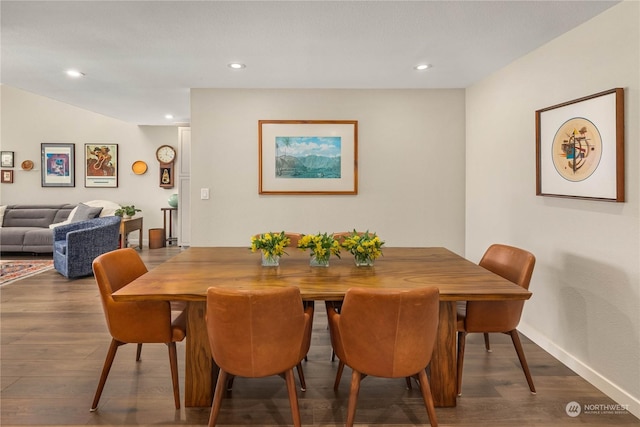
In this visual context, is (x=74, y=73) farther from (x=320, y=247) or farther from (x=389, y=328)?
(x=389, y=328)

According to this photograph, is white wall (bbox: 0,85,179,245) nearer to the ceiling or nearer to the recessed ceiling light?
the ceiling

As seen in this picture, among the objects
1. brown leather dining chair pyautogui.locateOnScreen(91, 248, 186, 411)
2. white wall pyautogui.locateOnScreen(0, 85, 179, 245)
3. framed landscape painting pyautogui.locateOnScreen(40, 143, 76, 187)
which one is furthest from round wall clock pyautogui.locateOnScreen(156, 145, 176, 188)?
brown leather dining chair pyautogui.locateOnScreen(91, 248, 186, 411)

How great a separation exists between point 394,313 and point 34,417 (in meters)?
1.93

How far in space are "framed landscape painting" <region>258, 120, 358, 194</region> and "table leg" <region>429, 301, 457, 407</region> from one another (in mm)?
2146

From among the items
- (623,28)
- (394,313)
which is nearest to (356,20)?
(623,28)

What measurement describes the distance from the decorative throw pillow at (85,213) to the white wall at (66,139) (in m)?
0.86

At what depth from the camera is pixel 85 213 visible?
6.59 m

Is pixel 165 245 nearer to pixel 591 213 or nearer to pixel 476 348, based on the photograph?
pixel 476 348

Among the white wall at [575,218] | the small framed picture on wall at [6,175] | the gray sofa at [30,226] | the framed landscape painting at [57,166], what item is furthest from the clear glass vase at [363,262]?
the small framed picture on wall at [6,175]

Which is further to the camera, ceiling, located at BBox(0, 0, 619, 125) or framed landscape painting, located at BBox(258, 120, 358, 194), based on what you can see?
framed landscape painting, located at BBox(258, 120, 358, 194)

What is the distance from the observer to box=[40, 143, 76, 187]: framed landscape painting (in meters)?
7.41

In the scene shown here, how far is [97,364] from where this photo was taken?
8.66 feet

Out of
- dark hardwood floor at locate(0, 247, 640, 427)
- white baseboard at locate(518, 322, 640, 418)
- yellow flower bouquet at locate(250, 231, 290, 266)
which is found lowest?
dark hardwood floor at locate(0, 247, 640, 427)

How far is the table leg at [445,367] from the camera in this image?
7.03 ft
